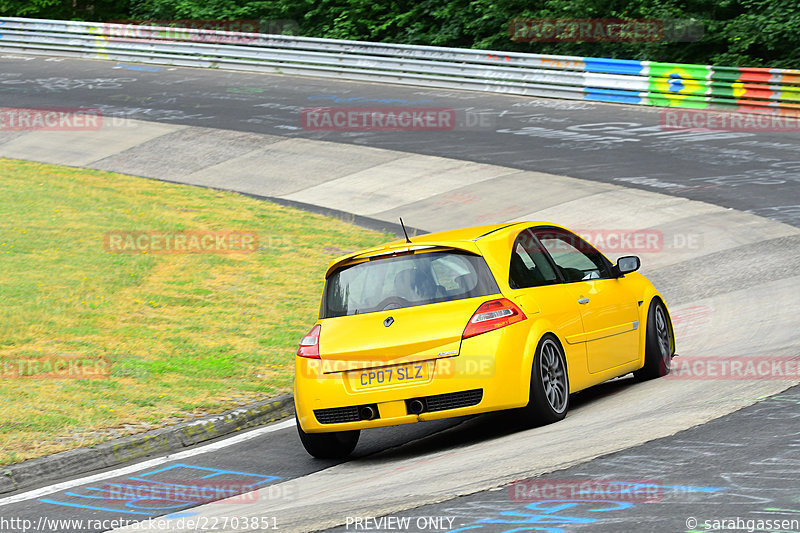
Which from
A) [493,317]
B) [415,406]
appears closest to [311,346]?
[415,406]

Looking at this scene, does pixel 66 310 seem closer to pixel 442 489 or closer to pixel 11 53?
pixel 442 489

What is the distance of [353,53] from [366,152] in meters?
9.47

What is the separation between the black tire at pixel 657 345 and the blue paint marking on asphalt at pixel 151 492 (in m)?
3.65

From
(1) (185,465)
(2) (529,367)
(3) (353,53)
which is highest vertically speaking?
(3) (353,53)

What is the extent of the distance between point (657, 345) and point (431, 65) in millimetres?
22761

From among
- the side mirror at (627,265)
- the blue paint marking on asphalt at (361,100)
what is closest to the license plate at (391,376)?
the side mirror at (627,265)

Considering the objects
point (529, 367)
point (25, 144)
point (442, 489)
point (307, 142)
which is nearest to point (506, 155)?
point (307, 142)

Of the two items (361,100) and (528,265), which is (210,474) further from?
(361,100)

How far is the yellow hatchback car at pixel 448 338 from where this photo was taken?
25.1 ft

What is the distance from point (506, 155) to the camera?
75.6ft

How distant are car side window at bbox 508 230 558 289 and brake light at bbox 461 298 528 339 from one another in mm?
267

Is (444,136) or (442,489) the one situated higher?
(444,136)

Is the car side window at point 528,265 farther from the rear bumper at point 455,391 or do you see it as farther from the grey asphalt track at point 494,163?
the grey asphalt track at point 494,163

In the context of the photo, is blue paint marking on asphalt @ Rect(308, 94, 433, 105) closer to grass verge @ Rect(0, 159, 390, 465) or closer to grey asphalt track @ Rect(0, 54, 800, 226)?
grey asphalt track @ Rect(0, 54, 800, 226)
